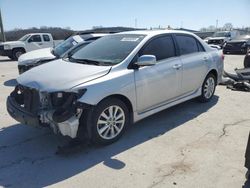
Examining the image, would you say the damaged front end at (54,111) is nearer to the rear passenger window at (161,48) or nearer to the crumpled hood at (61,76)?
the crumpled hood at (61,76)

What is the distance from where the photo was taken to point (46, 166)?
405 cm

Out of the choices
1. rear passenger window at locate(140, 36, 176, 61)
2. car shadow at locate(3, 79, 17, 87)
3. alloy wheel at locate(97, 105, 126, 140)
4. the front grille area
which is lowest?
car shadow at locate(3, 79, 17, 87)

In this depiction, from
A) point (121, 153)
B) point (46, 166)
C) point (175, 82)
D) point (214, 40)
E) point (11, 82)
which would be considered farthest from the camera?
point (214, 40)

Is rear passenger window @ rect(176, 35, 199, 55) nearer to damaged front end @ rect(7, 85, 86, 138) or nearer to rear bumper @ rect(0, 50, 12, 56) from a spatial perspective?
damaged front end @ rect(7, 85, 86, 138)

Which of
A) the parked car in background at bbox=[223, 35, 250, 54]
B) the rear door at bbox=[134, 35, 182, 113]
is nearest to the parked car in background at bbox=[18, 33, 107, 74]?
the rear door at bbox=[134, 35, 182, 113]

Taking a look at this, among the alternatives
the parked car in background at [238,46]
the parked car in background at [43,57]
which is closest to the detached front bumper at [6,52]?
the parked car in background at [43,57]

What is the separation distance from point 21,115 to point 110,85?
1363 mm

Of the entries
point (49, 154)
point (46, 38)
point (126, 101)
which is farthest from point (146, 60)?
point (46, 38)

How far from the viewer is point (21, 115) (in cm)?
448

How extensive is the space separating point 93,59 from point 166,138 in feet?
5.82

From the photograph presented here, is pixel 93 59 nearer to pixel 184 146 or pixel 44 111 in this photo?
pixel 44 111

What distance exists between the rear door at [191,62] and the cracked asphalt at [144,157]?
0.68 m

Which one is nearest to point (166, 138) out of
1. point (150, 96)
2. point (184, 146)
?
point (184, 146)

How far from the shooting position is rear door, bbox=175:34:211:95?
5991mm
